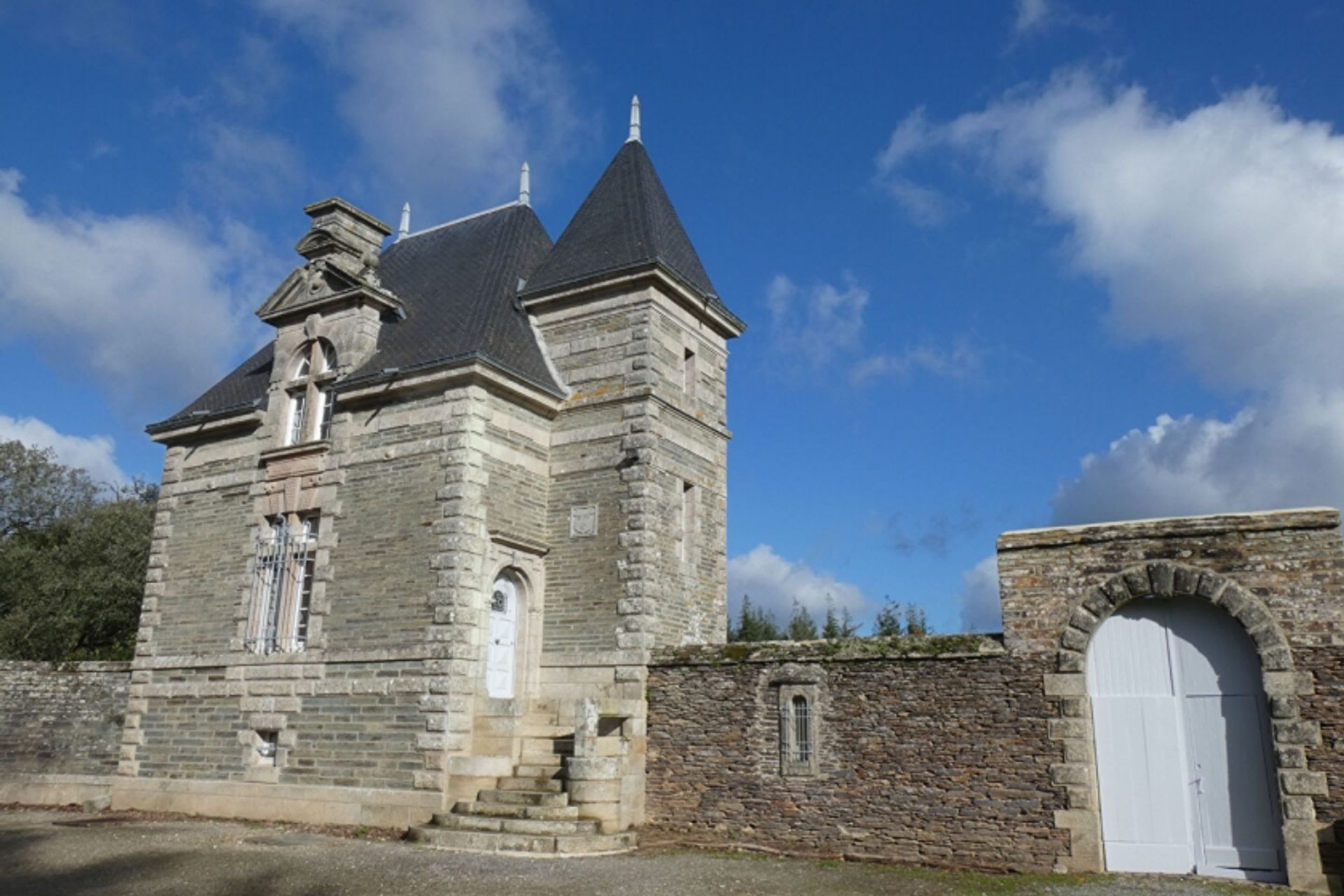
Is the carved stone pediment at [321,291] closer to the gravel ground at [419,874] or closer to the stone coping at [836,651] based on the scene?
the stone coping at [836,651]

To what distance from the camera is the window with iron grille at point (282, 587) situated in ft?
47.8

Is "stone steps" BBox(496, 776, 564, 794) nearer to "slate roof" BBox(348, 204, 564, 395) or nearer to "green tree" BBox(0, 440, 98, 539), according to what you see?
"slate roof" BBox(348, 204, 564, 395)

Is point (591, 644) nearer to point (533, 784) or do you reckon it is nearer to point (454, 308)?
point (533, 784)

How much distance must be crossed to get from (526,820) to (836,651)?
3879 mm

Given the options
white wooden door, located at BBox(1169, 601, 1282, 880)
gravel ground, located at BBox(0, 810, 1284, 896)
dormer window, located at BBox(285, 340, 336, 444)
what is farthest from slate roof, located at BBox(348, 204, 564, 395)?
white wooden door, located at BBox(1169, 601, 1282, 880)

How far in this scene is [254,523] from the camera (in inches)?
605

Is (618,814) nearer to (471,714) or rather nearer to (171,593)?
(471,714)

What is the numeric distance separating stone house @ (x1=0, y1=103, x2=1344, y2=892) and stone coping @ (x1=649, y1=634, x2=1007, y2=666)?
0.11 feet

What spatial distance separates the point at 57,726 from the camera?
16281 millimetres

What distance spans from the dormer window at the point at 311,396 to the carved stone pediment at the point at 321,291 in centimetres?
65

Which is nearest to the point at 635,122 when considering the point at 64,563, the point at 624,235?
the point at 624,235

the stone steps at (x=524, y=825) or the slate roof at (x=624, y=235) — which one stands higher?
the slate roof at (x=624, y=235)

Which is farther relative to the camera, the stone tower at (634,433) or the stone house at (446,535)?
the stone tower at (634,433)

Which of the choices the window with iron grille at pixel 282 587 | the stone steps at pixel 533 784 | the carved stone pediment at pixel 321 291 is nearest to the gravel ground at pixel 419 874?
the stone steps at pixel 533 784
